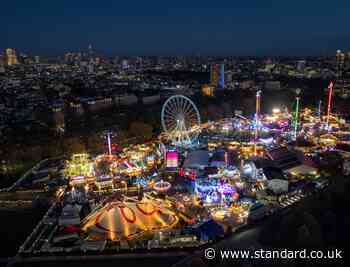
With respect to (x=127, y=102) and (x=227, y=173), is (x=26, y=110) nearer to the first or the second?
(x=127, y=102)

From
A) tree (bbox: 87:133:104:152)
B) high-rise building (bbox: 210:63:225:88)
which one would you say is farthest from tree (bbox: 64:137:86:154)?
high-rise building (bbox: 210:63:225:88)

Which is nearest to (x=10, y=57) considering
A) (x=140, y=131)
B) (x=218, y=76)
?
(x=218, y=76)

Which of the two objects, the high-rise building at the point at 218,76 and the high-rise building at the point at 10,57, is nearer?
the high-rise building at the point at 218,76

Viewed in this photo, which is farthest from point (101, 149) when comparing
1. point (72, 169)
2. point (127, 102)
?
point (127, 102)

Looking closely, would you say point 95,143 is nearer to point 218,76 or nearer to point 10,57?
point 218,76

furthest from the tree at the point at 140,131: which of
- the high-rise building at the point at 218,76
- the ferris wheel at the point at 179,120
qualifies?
the high-rise building at the point at 218,76

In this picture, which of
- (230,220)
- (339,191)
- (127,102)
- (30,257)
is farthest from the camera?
(127,102)

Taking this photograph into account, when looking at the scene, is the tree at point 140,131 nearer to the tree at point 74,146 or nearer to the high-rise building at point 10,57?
the tree at point 74,146

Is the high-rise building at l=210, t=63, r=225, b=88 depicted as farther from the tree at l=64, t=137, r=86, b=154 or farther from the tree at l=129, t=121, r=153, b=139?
the tree at l=64, t=137, r=86, b=154
